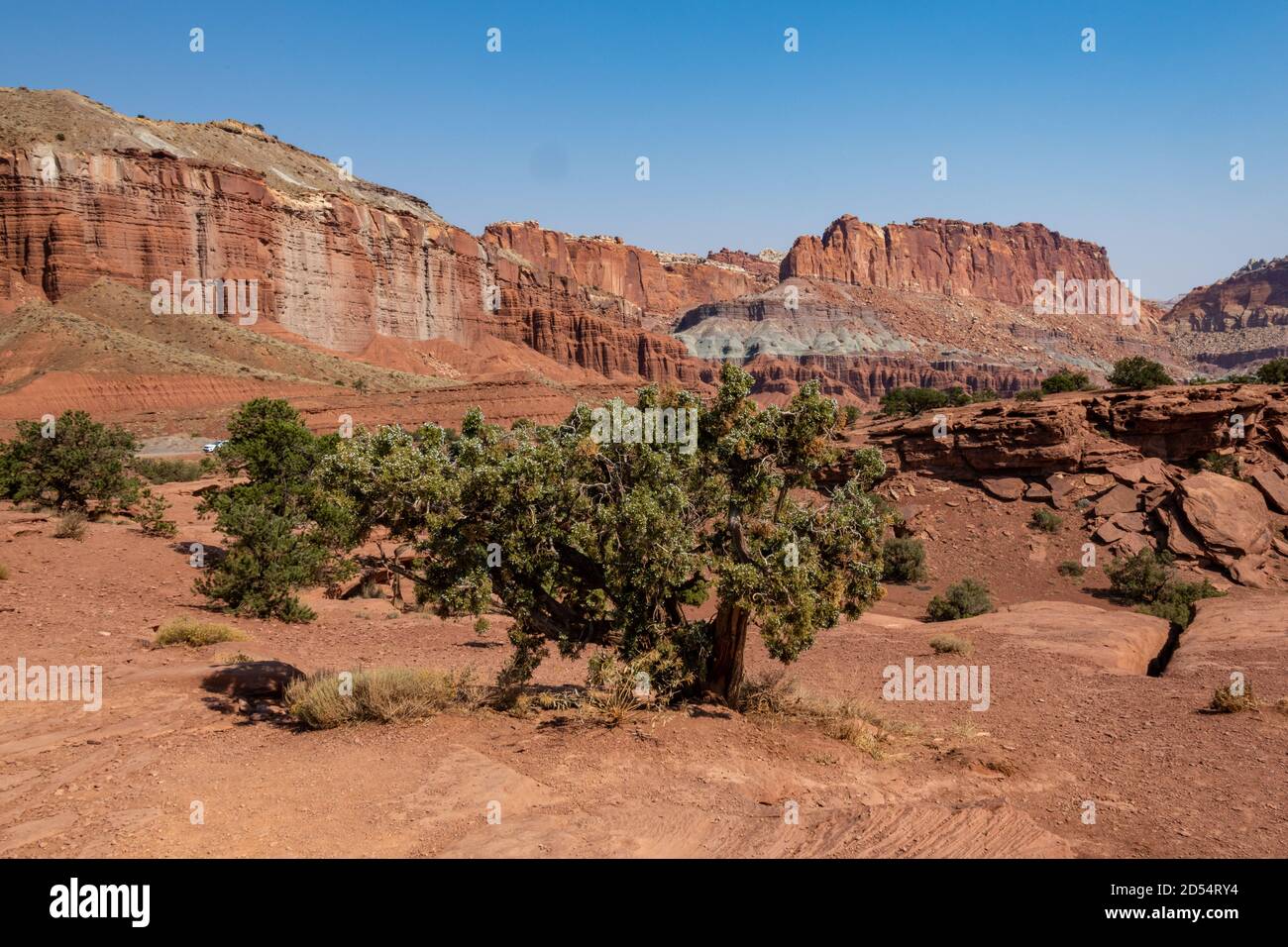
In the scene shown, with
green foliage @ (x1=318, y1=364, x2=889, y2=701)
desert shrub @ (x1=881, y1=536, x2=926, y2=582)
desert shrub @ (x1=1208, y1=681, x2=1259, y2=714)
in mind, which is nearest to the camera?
green foliage @ (x1=318, y1=364, x2=889, y2=701)

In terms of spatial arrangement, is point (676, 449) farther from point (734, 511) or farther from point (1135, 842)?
point (1135, 842)

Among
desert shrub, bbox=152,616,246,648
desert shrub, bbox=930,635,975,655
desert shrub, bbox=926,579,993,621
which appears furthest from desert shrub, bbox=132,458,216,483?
desert shrub, bbox=930,635,975,655

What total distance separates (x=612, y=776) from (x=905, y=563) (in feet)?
70.0

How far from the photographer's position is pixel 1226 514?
2634 cm

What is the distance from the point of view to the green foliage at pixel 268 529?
1636 centimetres

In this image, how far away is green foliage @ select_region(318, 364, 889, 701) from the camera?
28.2 ft

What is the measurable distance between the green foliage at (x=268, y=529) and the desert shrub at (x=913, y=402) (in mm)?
36748

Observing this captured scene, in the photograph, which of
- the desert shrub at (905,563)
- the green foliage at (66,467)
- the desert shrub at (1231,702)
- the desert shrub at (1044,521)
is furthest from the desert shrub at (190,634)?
the desert shrub at (1044,521)

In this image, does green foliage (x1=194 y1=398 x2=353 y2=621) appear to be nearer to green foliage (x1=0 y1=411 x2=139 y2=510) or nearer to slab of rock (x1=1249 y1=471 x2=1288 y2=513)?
green foliage (x1=0 y1=411 x2=139 y2=510)

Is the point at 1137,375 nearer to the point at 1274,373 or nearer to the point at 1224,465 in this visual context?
the point at 1274,373

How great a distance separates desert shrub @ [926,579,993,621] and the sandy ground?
845 cm
